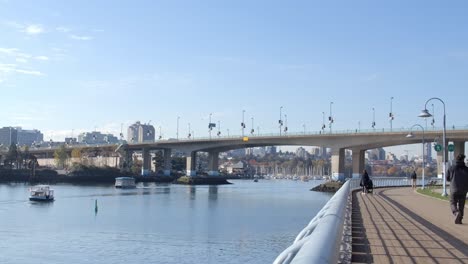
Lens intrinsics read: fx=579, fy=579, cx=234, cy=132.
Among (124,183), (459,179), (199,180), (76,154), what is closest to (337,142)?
(124,183)

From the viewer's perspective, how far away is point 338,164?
116m

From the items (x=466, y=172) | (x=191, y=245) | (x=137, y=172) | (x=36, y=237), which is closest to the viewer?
(x=466, y=172)

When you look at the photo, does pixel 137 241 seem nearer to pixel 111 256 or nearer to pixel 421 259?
pixel 111 256

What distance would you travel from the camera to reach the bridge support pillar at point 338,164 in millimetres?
114375

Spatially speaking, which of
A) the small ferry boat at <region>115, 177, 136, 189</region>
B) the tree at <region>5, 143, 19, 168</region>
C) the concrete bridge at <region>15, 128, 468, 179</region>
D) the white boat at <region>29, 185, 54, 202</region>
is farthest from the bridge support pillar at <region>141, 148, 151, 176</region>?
the white boat at <region>29, 185, 54, 202</region>

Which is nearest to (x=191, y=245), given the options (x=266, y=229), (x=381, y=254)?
(x=266, y=229)

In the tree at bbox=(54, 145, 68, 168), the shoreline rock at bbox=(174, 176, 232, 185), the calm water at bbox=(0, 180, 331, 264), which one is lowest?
the calm water at bbox=(0, 180, 331, 264)

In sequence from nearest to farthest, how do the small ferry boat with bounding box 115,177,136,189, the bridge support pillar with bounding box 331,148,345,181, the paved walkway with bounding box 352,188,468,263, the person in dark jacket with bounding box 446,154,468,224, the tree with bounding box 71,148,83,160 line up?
1. the paved walkway with bounding box 352,188,468,263
2. the person in dark jacket with bounding box 446,154,468,224
3. the bridge support pillar with bounding box 331,148,345,181
4. the small ferry boat with bounding box 115,177,136,189
5. the tree with bounding box 71,148,83,160

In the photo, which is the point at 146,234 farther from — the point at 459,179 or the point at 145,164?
the point at 145,164

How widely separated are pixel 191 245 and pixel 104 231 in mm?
10769

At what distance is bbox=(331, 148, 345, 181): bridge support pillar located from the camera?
11438 cm

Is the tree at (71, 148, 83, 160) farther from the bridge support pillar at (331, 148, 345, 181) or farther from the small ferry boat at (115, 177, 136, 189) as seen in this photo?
the bridge support pillar at (331, 148, 345, 181)

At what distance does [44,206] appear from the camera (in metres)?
68.6

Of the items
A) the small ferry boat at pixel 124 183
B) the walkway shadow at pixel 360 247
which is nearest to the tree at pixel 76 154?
the small ferry boat at pixel 124 183
